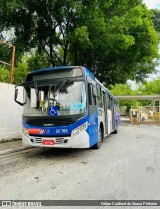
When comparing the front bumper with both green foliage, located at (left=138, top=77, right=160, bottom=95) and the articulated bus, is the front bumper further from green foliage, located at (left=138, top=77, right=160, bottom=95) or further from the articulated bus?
green foliage, located at (left=138, top=77, right=160, bottom=95)

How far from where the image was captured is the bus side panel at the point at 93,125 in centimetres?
763

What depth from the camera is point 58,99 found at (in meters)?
7.43

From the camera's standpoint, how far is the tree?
47.5 feet

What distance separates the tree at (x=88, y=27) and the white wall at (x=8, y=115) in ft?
16.4

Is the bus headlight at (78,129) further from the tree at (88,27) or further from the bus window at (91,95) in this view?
the tree at (88,27)

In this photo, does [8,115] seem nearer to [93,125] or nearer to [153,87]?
[93,125]

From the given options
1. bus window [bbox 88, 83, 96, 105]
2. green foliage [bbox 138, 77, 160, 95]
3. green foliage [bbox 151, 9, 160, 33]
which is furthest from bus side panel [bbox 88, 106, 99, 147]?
green foliage [bbox 138, 77, 160, 95]

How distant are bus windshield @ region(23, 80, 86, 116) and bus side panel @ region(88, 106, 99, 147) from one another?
0.55 m

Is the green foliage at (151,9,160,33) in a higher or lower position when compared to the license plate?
higher

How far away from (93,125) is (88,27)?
928 centimetres

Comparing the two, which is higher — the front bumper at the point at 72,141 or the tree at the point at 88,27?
the tree at the point at 88,27

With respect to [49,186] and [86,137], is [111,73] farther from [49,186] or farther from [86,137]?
[49,186]

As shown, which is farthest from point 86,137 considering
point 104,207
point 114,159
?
point 104,207

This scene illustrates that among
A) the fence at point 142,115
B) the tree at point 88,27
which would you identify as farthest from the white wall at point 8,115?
the fence at point 142,115
